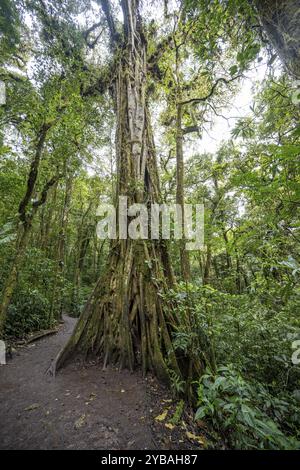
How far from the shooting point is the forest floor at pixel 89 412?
5.85 feet

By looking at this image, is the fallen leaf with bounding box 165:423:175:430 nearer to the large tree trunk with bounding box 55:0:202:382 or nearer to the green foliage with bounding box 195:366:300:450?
the green foliage with bounding box 195:366:300:450

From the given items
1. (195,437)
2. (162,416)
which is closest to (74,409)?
(162,416)

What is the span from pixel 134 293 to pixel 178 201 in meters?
1.74

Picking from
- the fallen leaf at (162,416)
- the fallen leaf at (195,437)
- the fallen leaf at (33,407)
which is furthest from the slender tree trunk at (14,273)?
the fallen leaf at (195,437)

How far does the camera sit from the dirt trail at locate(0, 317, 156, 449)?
1.78 meters

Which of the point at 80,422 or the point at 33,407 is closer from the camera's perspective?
the point at 80,422

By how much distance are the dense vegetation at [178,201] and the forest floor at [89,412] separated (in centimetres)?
23

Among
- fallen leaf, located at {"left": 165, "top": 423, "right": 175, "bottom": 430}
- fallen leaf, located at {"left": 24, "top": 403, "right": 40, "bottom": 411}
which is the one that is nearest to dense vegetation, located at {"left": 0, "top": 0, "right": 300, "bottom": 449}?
fallen leaf, located at {"left": 165, "top": 423, "right": 175, "bottom": 430}

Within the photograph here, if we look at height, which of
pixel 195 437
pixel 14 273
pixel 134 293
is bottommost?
pixel 195 437

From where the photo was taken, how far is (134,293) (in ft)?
10.8

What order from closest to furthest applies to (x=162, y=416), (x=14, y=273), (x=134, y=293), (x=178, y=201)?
1. (x=162, y=416)
2. (x=134, y=293)
3. (x=14, y=273)
4. (x=178, y=201)

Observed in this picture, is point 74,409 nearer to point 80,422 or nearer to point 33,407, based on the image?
point 80,422
